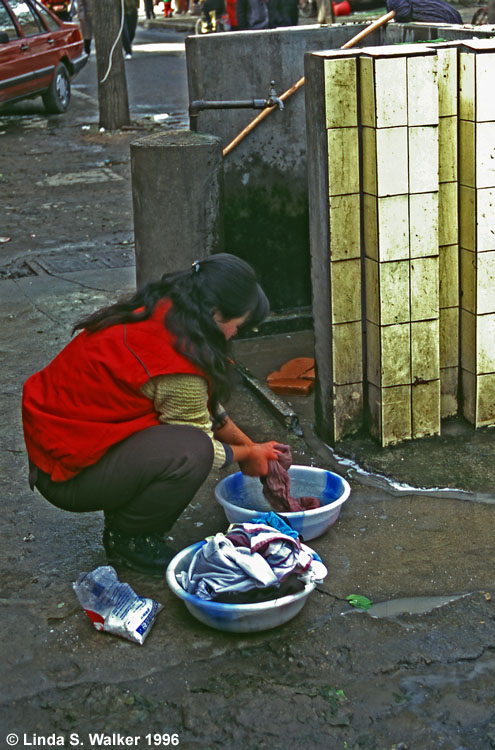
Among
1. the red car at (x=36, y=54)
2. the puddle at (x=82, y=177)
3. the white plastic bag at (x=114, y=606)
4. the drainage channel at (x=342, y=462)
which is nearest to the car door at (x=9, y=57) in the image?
the red car at (x=36, y=54)

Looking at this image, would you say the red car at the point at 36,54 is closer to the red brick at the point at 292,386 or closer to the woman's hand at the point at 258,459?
the red brick at the point at 292,386

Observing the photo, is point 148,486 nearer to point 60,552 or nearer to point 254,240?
point 60,552

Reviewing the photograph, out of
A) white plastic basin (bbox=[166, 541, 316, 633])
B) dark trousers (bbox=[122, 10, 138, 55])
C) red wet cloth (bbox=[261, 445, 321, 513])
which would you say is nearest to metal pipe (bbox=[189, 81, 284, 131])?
red wet cloth (bbox=[261, 445, 321, 513])

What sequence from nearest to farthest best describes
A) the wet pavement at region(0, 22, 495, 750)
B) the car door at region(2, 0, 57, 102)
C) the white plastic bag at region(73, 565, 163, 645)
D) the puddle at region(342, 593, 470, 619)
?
the wet pavement at region(0, 22, 495, 750), the white plastic bag at region(73, 565, 163, 645), the puddle at region(342, 593, 470, 619), the car door at region(2, 0, 57, 102)

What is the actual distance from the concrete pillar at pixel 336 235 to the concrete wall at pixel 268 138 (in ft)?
4.89

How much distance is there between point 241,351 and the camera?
578 cm

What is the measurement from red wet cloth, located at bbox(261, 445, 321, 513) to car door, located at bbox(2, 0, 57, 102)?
11114 mm

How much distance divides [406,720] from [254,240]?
11.8 feet


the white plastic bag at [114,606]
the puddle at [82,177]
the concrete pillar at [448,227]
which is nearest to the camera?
the white plastic bag at [114,606]

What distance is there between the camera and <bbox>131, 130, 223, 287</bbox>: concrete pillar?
4891 millimetres

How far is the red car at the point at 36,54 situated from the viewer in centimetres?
1321

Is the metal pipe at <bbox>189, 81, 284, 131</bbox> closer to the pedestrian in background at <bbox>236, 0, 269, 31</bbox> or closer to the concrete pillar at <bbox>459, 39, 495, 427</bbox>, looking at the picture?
the concrete pillar at <bbox>459, 39, 495, 427</bbox>

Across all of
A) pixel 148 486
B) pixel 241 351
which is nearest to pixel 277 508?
pixel 148 486

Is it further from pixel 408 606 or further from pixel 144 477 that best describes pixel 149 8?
pixel 408 606
